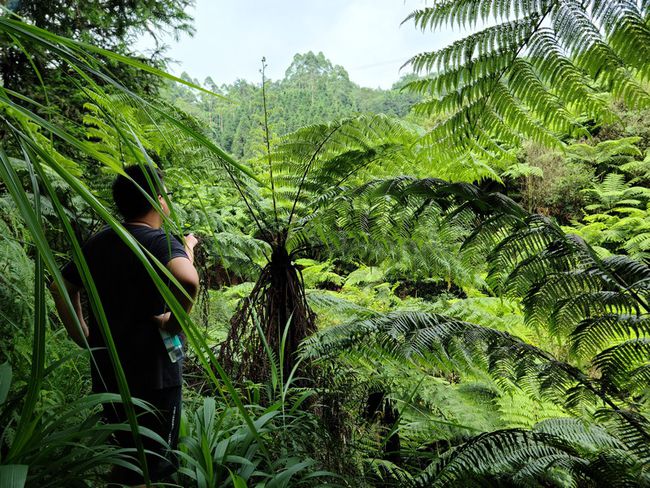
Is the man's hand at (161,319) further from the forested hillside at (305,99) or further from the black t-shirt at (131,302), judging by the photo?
the forested hillside at (305,99)

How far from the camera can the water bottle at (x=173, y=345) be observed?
1177mm

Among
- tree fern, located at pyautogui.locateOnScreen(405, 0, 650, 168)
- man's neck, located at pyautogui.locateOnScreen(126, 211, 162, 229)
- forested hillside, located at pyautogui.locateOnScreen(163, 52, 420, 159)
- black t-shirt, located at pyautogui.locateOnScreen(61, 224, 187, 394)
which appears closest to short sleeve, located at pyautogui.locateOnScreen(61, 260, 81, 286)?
black t-shirt, located at pyautogui.locateOnScreen(61, 224, 187, 394)

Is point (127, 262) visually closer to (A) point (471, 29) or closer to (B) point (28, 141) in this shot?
(B) point (28, 141)

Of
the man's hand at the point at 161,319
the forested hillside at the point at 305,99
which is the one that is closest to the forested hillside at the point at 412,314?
the man's hand at the point at 161,319

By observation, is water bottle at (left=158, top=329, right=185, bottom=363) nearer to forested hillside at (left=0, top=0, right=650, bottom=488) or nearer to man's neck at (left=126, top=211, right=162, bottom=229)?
forested hillside at (left=0, top=0, right=650, bottom=488)

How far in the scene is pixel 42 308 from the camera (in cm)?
31

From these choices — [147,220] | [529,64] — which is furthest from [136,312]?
[529,64]

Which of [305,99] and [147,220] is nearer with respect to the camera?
[147,220]

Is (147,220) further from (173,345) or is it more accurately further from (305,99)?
(305,99)

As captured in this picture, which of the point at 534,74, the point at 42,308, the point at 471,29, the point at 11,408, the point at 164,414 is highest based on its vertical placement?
the point at 471,29

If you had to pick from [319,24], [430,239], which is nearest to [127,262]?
[430,239]

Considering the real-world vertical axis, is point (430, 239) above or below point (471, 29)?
below

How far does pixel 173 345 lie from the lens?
120 centimetres

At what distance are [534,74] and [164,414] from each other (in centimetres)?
158
